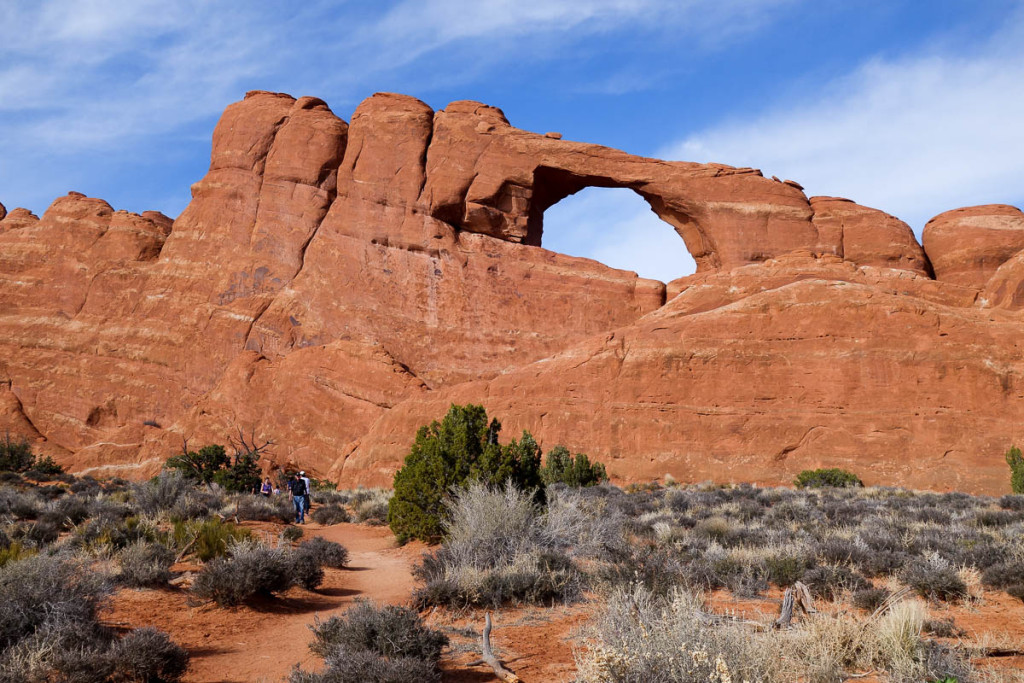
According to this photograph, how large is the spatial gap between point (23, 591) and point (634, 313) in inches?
1538

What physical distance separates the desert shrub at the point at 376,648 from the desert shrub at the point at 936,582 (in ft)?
19.0

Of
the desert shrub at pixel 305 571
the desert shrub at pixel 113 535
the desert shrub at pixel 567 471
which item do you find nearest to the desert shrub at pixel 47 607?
the desert shrub at pixel 305 571

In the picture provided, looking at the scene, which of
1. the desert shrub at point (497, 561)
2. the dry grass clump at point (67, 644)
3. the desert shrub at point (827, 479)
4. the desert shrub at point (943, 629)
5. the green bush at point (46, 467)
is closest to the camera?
Answer: the dry grass clump at point (67, 644)

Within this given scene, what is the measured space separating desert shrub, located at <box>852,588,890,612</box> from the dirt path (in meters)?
5.10

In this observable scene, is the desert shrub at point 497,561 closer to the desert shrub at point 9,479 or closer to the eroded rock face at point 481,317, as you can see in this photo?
the desert shrub at point 9,479

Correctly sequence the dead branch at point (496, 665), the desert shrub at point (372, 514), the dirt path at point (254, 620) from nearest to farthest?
the dead branch at point (496, 665) → the dirt path at point (254, 620) → the desert shrub at point (372, 514)

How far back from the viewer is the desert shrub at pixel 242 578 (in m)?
8.25

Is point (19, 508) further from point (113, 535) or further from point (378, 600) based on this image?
point (378, 600)

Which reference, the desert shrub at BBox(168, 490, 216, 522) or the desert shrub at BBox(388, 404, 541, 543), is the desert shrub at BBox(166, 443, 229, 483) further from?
the desert shrub at BBox(388, 404, 541, 543)

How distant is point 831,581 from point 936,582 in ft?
3.69

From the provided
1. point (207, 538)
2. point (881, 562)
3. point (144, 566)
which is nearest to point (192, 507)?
point (207, 538)

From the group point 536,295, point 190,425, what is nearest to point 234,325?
point 190,425

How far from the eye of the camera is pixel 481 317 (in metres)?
42.4

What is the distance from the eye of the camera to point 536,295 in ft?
142
